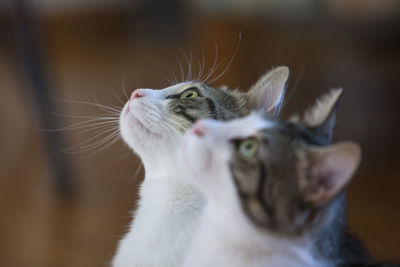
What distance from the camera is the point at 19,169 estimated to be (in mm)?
1762

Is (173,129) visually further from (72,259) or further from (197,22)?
(197,22)

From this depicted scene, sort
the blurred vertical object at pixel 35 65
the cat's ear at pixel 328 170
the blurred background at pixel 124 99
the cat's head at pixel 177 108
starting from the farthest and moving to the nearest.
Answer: the blurred vertical object at pixel 35 65
the blurred background at pixel 124 99
the cat's head at pixel 177 108
the cat's ear at pixel 328 170

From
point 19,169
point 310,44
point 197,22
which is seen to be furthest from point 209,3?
point 19,169

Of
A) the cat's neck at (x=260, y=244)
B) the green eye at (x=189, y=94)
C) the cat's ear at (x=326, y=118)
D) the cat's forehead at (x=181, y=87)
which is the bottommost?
the cat's neck at (x=260, y=244)

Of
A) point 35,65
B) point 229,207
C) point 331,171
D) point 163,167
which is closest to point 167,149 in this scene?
point 163,167

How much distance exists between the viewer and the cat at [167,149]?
0.69 meters

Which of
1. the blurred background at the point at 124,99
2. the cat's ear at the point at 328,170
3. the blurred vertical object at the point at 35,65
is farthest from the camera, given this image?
the blurred vertical object at the point at 35,65

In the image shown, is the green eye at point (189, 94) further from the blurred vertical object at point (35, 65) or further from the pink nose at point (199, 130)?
the blurred vertical object at point (35, 65)

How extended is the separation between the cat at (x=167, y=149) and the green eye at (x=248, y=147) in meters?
0.14

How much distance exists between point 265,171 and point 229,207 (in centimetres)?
7

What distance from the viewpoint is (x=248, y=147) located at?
566 mm

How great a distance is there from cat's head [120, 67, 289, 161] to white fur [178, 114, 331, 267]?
10 centimetres

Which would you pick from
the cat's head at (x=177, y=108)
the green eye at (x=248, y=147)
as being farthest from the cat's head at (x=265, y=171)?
the cat's head at (x=177, y=108)

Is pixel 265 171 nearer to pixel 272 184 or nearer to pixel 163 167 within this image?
pixel 272 184
